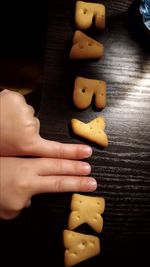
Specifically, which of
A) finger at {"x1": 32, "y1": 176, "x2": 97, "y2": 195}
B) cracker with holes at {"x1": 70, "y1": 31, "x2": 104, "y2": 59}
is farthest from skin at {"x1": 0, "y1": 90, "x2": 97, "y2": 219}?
cracker with holes at {"x1": 70, "y1": 31, "x2": 104, "y2": 59}

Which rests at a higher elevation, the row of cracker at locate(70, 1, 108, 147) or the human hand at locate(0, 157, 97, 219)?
the row of cracker at locate(70, 1, 108, 147)

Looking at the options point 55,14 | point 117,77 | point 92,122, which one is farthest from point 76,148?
point 55,14

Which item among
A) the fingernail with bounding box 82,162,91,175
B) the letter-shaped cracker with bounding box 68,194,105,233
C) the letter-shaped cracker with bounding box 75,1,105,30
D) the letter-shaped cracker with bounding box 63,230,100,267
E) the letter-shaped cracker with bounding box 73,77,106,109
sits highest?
the letter-shaped cracker with bounding box 75,1,105,30

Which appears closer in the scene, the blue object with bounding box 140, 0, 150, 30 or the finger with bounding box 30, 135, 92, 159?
the finger with bounding box 30, 135, 92, 159

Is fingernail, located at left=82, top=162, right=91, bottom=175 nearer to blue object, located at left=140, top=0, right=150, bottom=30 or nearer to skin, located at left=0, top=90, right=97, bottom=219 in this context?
skin, located at left=0, top=90, right=97, bottom=219

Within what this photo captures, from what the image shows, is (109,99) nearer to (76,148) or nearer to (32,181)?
(76,148)

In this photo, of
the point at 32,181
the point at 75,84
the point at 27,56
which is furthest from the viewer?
the point at 27,56

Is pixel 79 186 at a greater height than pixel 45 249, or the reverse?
pixel 79 186

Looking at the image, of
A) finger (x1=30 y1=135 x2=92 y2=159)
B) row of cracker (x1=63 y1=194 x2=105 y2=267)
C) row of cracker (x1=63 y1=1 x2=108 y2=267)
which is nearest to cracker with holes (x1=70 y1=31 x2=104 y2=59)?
row of cracker (x1=63 y1=1 x2=108 y2=267)
